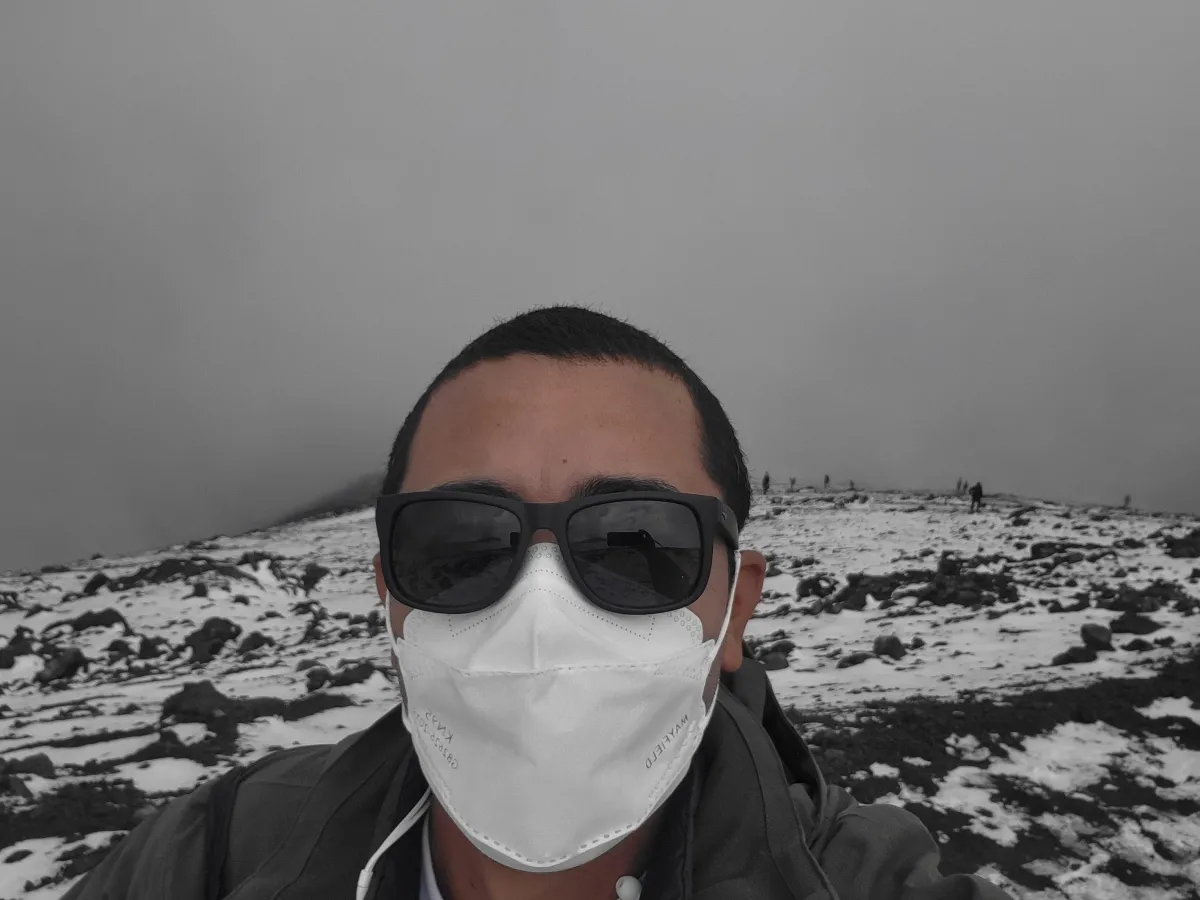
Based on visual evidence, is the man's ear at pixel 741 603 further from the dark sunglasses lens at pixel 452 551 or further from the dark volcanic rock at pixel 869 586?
the dark volcanic rock at pixel 869 586

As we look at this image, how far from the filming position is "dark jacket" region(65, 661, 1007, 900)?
1.63 m

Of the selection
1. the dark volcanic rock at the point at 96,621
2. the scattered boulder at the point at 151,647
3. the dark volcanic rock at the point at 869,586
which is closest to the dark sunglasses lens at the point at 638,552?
the dark volcanic rock at the point at 869,586

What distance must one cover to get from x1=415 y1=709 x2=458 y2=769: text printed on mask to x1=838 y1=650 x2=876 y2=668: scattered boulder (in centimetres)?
692

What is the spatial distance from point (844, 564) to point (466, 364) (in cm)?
1700

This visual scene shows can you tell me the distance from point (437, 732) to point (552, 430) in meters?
0.91

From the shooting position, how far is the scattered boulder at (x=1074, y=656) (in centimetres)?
680

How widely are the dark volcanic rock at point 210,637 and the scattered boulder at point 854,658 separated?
32.2ft

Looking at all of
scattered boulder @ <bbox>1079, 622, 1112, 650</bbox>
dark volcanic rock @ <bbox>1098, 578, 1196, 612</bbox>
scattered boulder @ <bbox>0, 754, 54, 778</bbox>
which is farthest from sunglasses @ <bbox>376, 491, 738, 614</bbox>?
dark volcanic rock @ <bbox>1098, 578, 1196, 612</bbox>

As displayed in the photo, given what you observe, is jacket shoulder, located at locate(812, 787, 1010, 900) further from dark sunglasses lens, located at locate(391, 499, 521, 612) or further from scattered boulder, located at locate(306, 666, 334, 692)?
scattered boulder, located at locate(306, 666, 334, 692)

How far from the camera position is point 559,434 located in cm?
186

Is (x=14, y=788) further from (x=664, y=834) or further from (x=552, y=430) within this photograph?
(x=552, y=430)

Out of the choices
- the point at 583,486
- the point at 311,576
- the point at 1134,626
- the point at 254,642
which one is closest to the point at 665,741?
the point at 583,486

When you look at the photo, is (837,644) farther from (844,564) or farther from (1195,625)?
(844,564)

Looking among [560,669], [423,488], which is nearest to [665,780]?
[560,669]
